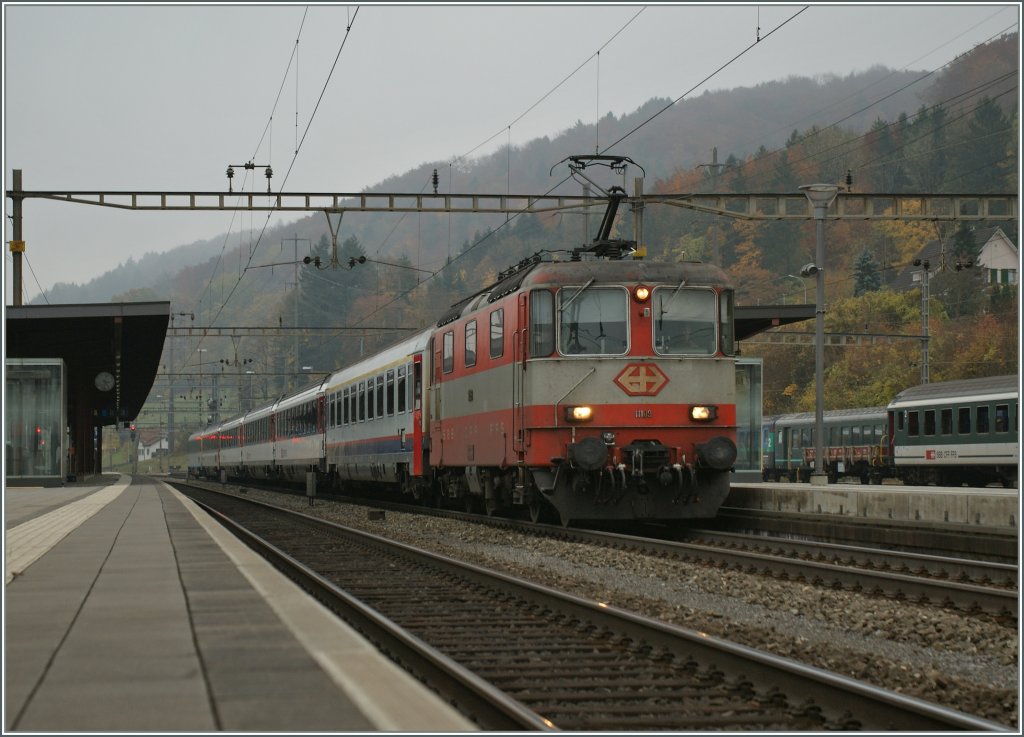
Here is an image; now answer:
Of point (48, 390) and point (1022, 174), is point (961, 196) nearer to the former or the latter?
point (1022, 174)

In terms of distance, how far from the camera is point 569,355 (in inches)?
657

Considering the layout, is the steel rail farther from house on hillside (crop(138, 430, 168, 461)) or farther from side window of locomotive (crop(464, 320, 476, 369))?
house on hillside (crop(138, 430, 168, 461))

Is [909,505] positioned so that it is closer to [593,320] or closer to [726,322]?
[726,322]

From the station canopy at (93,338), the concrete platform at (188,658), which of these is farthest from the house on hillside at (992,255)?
the concrete platform at (188,658)

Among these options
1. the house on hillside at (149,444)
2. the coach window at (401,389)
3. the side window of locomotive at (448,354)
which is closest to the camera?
the side window of locomotive at (448,354)

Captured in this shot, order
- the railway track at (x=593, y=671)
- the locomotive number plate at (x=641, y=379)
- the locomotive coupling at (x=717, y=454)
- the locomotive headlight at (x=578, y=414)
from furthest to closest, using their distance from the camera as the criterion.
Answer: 1. the locomotive number plate at (x=641, y=379)
2. the locomotive headlight at (x=578, y=414)
3. the locomotive coupling at (x=717, y=454)
4. the railway track at (x=593, y=671)

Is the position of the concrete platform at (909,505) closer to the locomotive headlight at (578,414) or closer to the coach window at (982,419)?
the locomotive headlight at (578,414)

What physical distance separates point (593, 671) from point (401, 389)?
1832 cm

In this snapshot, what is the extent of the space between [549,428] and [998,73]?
8581 centimetres

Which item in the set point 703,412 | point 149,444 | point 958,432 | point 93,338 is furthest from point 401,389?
point 149,444

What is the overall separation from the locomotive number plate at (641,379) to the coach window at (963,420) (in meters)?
22.1

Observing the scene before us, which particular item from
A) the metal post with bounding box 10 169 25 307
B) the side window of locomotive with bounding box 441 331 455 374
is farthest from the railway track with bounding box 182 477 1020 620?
the metal post with bounding box 10 169 25 307

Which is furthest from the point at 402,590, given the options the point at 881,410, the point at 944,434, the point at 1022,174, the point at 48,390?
the point at 881,410

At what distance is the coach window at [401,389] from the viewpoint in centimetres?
2489
